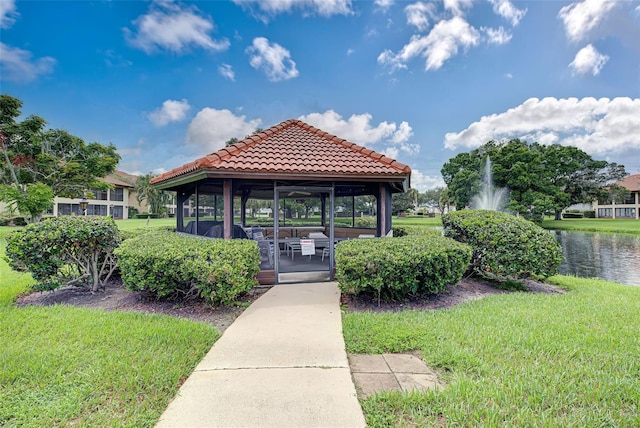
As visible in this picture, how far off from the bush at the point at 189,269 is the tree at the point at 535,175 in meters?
36.7

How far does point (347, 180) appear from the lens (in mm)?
7121

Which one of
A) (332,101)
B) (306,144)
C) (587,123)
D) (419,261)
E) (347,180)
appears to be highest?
(587,123)

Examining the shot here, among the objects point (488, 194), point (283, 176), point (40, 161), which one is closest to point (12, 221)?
point (40, 161)

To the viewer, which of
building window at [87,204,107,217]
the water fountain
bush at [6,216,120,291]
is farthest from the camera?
building window at [87,204,107,217]

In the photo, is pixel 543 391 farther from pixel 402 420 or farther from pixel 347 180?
pixel 347 180

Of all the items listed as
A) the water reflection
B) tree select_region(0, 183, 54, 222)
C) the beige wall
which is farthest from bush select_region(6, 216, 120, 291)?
the beige wall

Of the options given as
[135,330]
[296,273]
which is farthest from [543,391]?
[296,273]

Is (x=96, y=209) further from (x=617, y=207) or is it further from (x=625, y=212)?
(x=625, y=212)

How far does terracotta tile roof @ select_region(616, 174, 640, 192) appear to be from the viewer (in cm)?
5125

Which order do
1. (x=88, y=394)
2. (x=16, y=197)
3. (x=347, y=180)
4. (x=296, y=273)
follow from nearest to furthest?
(x=88, y=394)
(x=347, y=180)
(x=296, y=273)
(x=16, y=197)

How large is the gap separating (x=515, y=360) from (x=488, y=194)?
1558 inches

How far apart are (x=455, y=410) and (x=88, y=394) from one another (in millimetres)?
3214

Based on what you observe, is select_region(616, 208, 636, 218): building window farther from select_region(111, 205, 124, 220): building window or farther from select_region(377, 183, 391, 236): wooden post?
select_region(111, 205, 124, 220): building window

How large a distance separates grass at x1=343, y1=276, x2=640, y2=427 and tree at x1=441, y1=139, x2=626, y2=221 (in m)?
34.1
